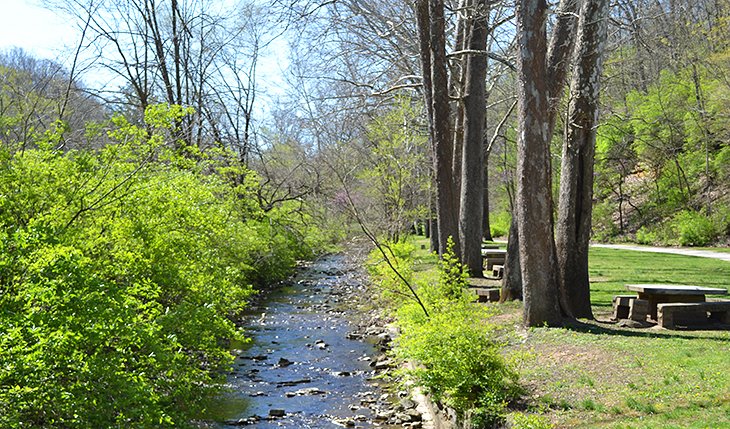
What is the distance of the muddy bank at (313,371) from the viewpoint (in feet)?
27.3

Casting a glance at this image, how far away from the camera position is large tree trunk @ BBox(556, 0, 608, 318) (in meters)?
9.52

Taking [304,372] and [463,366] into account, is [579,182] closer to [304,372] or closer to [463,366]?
[463,366]

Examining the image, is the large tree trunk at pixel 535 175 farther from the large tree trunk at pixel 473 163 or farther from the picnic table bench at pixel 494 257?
the picnic table bench at pixel 494 257

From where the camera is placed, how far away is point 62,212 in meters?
6.44

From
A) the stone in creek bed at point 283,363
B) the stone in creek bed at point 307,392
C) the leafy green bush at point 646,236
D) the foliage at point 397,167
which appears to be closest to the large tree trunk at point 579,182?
the stone in creek bed at point 307,392

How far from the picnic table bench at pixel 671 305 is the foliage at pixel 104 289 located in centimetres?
565

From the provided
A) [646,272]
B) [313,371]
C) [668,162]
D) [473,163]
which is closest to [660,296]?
[313,371]

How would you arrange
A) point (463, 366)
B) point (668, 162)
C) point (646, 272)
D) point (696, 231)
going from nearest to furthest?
point (463, 366) < point (646, 272) < point (696, 231) < point (668, 162)

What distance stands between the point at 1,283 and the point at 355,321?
10410 mm

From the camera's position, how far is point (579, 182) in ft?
32.0

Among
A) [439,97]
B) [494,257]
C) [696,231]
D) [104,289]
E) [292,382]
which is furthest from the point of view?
[696,231]

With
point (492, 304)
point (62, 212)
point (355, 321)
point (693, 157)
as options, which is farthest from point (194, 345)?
point (693, 157)

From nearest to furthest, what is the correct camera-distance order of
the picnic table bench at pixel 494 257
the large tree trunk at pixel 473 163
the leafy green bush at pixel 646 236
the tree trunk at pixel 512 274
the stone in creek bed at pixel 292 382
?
the stone in creek bed at pixel 292 382 → the tree trunk at pixel 512 274 → the large tree trunk at pixel 473 163 → the picnic table bench at pixel 494 257 → the leafy green bush at pixel 646 236

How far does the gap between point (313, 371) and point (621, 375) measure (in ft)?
17.9
